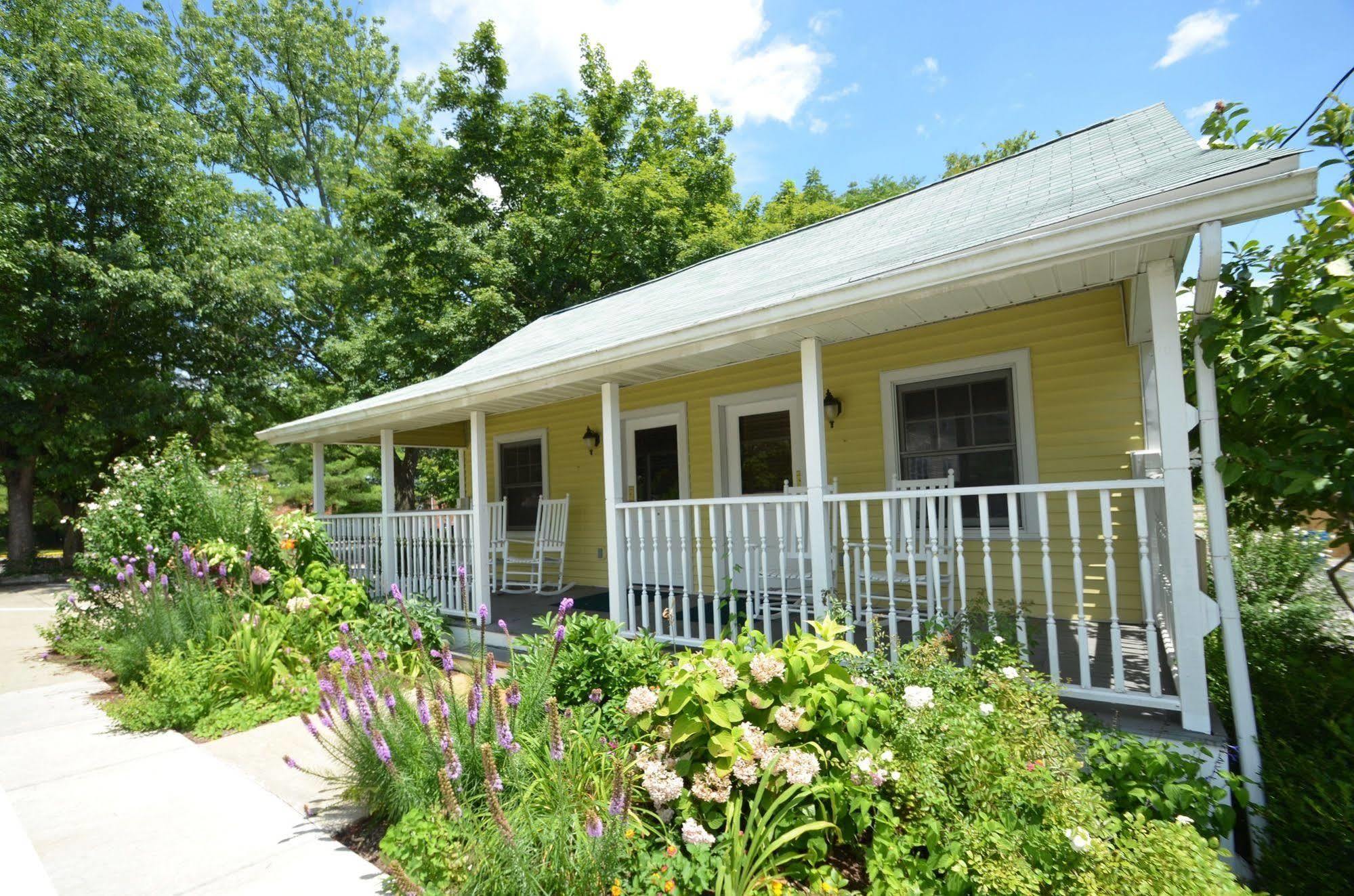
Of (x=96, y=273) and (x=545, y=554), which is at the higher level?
(x=96, y=273)

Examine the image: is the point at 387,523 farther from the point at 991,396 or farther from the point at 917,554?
the point at 991,396

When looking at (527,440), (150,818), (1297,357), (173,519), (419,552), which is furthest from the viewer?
(527,440)

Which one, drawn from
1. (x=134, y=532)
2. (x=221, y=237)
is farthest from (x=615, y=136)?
(x=134, y=532)

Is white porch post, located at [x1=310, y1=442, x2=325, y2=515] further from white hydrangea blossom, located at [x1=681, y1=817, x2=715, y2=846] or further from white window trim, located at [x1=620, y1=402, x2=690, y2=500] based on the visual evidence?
white hydrangea blossom, located at [x1=681, y1=817, x2=715, y2=846]

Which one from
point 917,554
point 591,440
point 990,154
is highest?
point 990,154

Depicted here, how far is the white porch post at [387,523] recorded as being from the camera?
7352 mm

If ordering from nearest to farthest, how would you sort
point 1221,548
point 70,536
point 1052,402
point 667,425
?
1. point 1221,548
2. point 1052,402
3. point 667,425
4. point 70,536

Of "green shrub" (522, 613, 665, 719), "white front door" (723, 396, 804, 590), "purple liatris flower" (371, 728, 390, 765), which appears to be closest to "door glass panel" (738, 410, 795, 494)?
"white front door" (723, 396, 804, 590)

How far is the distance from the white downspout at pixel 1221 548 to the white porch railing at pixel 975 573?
9.4 inches

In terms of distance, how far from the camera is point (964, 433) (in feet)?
17.5

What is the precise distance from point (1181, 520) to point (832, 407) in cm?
329

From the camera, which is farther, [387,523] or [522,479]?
[522,479]

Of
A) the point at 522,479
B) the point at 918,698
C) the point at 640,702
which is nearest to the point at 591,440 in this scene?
the point at 522,479

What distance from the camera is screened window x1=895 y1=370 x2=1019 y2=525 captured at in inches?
204
